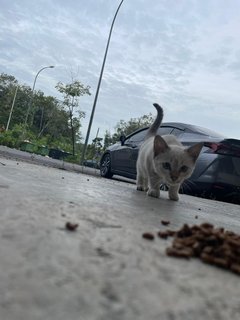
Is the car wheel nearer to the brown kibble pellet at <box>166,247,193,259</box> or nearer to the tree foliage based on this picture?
the brown kibble pellet at <box>166,247,193,259</box>

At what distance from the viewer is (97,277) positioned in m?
1.09

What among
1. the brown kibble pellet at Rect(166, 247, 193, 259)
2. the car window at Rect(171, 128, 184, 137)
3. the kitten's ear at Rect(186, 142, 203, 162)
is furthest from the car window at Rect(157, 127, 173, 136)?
the brown kibble pellet at Rect(166, 247, 193, 259)

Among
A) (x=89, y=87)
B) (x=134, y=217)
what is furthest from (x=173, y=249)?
(x=89, y=87)

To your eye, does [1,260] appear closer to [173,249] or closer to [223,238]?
[173,249]

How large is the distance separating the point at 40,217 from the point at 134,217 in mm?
683

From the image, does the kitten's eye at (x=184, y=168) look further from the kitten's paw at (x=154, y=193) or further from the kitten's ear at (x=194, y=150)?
the kitten's paw at (x=154, y=193)

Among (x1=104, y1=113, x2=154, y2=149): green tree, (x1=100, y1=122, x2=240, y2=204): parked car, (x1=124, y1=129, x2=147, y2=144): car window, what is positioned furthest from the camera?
(x1=104, y1=113, x2=154, y2=149): green tree

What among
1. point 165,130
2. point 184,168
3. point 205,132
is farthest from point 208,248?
point 165,130

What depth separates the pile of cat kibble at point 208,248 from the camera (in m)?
1.43

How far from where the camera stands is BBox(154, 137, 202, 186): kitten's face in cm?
441

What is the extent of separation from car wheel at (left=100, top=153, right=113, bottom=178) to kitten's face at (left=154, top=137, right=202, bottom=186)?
250 inches

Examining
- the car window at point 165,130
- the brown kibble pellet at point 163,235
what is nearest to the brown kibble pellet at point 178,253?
the brown kibble pellet at point 163,235

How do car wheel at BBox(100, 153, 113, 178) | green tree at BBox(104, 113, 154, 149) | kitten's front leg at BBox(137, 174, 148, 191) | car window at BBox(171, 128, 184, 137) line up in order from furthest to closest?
green tree at BBox(104, 113, 154, 149), car wheel at BBox(100, 153, 113, 178), car window at BBox(171, 128, 184, 137), kitten's front leg at BBox(137, 174, 148, 191)

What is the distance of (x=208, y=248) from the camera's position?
1505mm
